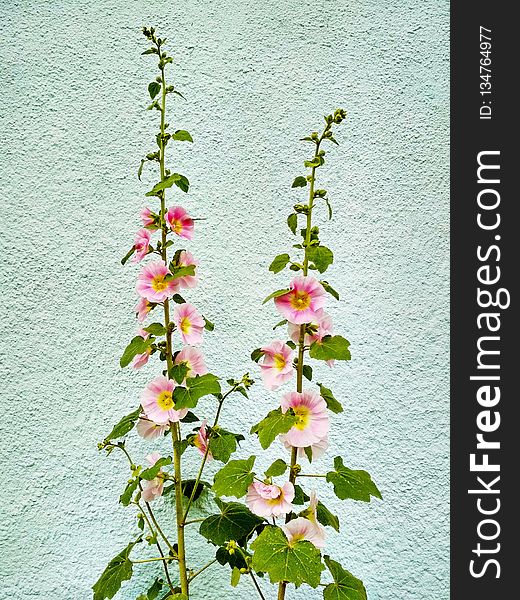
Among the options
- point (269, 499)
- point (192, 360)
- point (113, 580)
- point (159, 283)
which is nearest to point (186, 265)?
point (159, 283)

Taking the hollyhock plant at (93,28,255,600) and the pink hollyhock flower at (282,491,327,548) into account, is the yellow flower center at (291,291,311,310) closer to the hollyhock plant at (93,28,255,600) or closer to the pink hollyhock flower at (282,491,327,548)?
the hollyhock plant at (93,28,255,600)

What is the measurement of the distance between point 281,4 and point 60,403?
932 millimetres

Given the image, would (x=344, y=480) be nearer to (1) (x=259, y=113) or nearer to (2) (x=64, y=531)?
(2) (x=64, y=531)

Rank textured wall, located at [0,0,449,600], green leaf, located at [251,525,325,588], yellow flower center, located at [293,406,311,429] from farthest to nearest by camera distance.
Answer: textured wall, located at [0,0,449,600] → yellow flower center, located at [293,406,311,429] → green leaf, located at [251,525,325,588]

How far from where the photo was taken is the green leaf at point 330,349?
3.61ft

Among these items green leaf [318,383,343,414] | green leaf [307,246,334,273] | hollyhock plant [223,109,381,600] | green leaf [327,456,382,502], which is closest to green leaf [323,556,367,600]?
hollyhock plant [223,109,381,600]

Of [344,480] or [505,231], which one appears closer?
[344,480]

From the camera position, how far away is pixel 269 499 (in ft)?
3.66

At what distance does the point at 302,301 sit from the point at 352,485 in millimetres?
274

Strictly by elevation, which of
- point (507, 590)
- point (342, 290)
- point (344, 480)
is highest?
point (342, 290)

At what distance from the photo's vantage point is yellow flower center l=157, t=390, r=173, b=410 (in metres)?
1.19

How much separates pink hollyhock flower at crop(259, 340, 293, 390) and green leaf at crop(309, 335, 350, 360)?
4 cm

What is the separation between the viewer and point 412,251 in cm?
158

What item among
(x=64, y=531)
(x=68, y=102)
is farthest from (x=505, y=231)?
(x=64, y=531)
